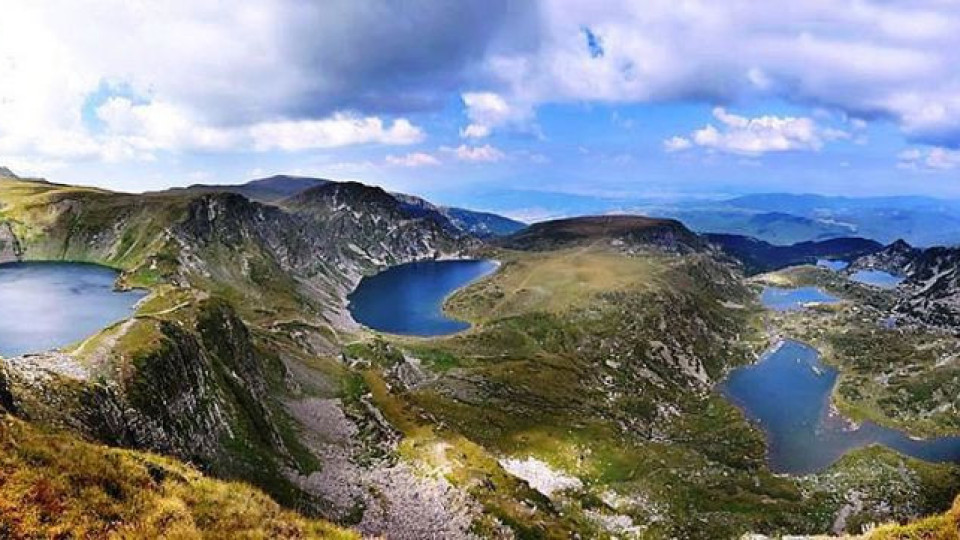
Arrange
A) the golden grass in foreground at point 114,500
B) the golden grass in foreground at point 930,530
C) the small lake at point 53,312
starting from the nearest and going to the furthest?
the golden grass in foreground at point 114,500 → the golden grass in foreground at point 930,530 → the small lake at point 53,312

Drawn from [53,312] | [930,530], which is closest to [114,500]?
[930,530]

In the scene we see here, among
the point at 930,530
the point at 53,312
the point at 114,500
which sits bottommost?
the point at 53,312

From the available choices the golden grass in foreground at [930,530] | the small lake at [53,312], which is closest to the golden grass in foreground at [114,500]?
the golden grass in foreground at [930,530]

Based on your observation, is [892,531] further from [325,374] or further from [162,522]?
[325,374]

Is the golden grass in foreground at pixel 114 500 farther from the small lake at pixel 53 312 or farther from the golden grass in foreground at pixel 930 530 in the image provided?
the small lake at pixel 53 312

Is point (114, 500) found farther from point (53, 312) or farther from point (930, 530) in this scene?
point (53, 312)

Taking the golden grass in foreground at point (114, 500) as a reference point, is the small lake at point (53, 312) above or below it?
below
